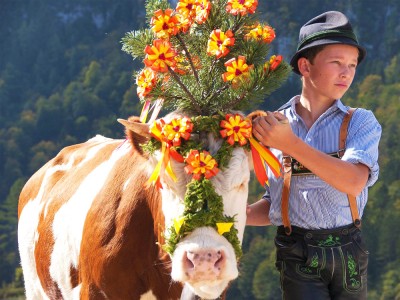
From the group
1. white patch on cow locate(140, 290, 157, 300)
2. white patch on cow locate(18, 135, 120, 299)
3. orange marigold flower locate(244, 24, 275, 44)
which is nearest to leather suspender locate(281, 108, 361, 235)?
orange marigold flower locate(244, 24, 275, 44)

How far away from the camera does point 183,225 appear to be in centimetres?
406

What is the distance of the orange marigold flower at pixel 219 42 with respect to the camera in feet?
14.2

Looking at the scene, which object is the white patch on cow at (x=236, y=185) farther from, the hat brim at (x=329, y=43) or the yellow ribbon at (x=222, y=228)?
the hat brim at (x=329, y=43)

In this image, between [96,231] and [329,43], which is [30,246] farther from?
[329,43]

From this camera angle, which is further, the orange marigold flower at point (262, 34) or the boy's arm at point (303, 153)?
the orange marigold flower at point (262, 34)

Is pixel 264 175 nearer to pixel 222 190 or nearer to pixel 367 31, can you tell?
pixel 222 190

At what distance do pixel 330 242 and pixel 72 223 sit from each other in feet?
5.50

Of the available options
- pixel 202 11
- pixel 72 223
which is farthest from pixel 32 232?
pixel 202 11

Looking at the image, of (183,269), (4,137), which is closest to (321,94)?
(183,269)

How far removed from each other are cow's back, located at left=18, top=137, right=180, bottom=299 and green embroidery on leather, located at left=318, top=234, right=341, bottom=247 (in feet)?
2.60

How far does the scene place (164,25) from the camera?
4.40 m

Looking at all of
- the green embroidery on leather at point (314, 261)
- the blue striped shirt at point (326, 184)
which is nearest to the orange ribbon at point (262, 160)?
the blue striped shirt at point (326, 184)

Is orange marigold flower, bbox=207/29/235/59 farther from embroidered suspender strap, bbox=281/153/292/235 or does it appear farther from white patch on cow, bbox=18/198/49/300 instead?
white patch on cow, bbox=18/198/49/300

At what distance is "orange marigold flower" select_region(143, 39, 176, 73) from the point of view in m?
4.33
